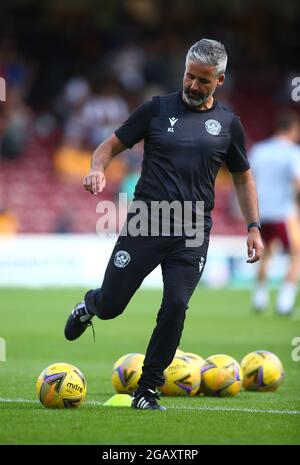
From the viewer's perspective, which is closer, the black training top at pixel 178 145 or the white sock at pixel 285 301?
the black training top at pixel 178 145

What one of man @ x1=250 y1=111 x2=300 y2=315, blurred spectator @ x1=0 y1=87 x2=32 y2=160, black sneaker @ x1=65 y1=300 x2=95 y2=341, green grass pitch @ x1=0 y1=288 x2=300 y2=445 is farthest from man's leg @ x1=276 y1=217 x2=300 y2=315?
blurred spectator @ x1=0 y1=87 x2=32 y2=160

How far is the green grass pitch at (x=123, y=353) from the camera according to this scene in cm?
714

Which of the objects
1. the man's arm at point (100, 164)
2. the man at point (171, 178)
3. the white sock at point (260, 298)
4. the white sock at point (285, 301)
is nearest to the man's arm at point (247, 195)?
the man at point (171, 178)

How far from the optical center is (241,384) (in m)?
9.75

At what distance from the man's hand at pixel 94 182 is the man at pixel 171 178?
56 millimetres

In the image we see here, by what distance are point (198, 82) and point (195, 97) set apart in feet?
0.49

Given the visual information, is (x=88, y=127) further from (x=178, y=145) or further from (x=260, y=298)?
(x=178, y=145)

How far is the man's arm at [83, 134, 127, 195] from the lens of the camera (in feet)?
25.7

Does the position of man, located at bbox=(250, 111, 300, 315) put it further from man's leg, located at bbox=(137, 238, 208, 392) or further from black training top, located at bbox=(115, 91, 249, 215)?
man's leg, located at bbox=(137, 238, 208, 392)

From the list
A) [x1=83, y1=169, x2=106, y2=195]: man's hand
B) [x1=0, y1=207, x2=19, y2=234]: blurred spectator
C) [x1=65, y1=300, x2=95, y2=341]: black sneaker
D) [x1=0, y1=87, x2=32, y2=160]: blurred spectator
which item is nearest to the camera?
[x1=83, y1=169, x2=106, y2=195]: man's hand

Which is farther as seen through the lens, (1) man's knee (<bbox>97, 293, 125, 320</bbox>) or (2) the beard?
(1) man's knee (<bbox>97, 293, 125, 320</bbox>)

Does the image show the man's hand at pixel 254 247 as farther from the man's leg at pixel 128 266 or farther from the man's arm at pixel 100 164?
the man's arm at pixel 100 164

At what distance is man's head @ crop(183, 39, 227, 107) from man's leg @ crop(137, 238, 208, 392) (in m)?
Result: 1.15
